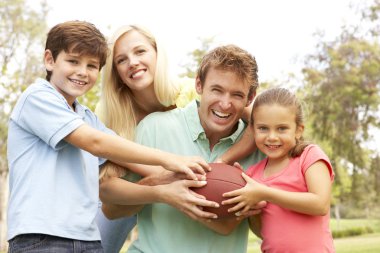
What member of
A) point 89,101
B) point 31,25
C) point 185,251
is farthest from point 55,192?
point 31,25

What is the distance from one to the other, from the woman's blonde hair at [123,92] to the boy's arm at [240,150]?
70cm

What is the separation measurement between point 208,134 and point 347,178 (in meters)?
26.7

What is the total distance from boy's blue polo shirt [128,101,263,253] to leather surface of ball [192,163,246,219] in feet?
1.20

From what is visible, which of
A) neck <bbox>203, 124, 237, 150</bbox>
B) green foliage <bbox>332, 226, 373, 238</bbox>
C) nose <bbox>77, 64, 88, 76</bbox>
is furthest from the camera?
green foliage <bbox>332, 226, 373, 238</bbox>

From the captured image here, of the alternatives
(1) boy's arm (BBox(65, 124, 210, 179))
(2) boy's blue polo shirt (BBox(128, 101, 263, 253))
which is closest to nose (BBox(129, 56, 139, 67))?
(2) boy's blue polo shirt (BBox(128, 101, 263, 253))

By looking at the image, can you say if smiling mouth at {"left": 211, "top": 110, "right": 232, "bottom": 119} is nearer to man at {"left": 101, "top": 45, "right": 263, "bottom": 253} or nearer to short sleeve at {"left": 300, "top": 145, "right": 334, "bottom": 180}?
man at {"left": 101, "top": 45, "right": 263, "bottom": 253}

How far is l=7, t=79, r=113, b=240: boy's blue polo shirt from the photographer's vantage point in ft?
11.1

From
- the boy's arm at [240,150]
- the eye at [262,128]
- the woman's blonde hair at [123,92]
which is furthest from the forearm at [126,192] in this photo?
the eye at [262,128]

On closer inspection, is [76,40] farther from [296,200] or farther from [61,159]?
[296,200]

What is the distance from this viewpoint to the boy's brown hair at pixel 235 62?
3.77 metres

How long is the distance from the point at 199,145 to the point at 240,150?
293 millimetres

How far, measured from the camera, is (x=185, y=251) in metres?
3.85

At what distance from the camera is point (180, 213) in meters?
3.91

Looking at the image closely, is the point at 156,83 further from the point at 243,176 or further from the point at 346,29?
the point at 346,29
